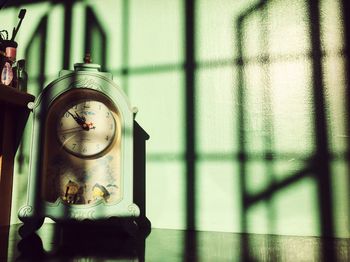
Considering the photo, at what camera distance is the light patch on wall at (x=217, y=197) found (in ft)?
4.34

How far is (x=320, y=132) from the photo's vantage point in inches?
50.3

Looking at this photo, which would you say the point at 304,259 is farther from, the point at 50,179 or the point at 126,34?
the point at 126,34

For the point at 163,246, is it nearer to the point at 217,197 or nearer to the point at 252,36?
the point at 217,197

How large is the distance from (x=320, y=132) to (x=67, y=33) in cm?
129

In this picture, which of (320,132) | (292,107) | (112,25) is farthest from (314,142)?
(112,25)

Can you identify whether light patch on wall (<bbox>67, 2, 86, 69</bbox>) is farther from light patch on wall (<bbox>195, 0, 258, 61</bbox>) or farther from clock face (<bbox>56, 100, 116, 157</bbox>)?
light patch on wall (<bbox>195, 0, 258, 61</bbox>)

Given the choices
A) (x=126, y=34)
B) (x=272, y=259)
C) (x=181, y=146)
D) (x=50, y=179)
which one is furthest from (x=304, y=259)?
(x=126, y=34)

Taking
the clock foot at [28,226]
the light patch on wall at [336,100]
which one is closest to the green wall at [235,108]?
the light patch on wall at [336,100]

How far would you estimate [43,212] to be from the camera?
45.8 inches

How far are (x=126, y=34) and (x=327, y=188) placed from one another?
113 cm

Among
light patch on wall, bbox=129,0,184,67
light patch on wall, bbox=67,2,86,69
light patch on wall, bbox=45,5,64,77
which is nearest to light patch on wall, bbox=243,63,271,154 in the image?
light patch on wall, bbox=129,0,184,67

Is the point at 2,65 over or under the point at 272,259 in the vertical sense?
over

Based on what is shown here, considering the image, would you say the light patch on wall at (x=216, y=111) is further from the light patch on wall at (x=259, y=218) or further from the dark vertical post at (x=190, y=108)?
the light patch on wall at (x=259, y=218)

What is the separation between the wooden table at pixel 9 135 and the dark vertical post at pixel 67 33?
0.25m
